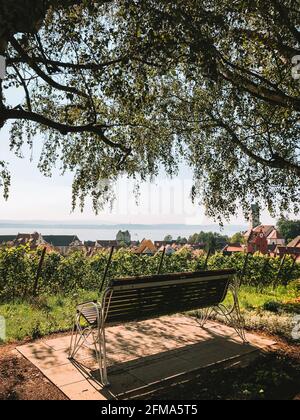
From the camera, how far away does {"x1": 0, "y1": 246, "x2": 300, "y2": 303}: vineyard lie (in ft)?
32.8

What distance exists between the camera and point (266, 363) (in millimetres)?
4875

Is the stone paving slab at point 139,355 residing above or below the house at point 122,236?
below

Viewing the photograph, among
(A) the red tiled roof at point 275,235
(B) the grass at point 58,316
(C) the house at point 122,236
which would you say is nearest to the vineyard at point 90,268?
(B) the grass at point 58,316

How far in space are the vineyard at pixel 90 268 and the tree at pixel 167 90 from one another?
284 cm

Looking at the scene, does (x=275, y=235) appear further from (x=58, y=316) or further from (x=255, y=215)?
(x=58, y=316)

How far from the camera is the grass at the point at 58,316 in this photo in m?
6.35

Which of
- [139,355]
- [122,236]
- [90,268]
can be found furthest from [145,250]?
[139,355]

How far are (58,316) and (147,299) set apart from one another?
3315mm

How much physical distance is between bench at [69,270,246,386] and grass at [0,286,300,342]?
0.98 m

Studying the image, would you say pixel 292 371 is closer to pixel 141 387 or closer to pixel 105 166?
pixel 141 387

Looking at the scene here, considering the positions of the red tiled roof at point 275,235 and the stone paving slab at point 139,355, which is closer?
the stone paving slab at point 139,355

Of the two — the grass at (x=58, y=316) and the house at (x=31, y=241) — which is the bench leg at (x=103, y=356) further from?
the house at (x=31, y=241)

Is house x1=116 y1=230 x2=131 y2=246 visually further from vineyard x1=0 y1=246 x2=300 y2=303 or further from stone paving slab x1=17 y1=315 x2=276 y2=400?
stone paving slab x1=17 y1=315 x2=276 y2=400
